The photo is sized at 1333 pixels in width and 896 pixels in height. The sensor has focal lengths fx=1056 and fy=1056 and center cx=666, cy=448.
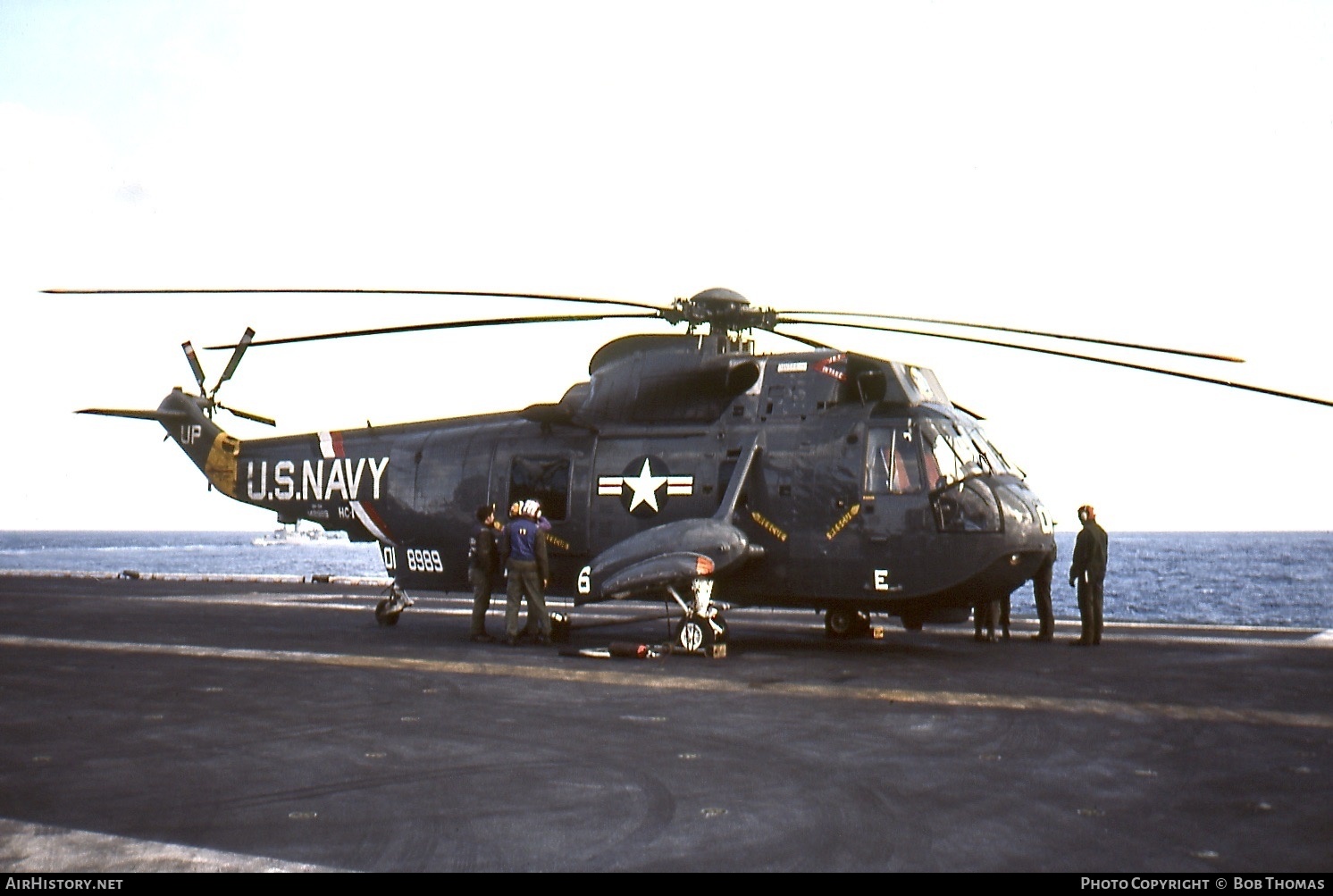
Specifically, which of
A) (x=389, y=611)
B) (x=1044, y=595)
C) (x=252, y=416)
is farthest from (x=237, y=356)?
(x=1044, y=595)

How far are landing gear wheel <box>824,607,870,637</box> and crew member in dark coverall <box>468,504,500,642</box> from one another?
5.30m

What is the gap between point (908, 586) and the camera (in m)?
14.0

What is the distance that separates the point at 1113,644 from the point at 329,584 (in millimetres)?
25301

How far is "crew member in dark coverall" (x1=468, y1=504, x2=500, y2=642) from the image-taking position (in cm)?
1623

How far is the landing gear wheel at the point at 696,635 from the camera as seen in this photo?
552 inches

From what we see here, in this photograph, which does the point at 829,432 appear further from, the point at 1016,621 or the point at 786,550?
the point at 1016,621

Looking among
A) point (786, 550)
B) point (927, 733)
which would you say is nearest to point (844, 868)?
point (927, 733)

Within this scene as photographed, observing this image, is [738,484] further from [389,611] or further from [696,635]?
[389,611]

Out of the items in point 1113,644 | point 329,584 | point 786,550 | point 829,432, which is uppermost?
point 829,432

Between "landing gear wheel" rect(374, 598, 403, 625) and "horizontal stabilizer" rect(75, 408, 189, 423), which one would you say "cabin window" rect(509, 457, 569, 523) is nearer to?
"landing gear wheel" rect(374, 598, 403, 625)

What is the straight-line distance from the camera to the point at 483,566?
53.3 feet

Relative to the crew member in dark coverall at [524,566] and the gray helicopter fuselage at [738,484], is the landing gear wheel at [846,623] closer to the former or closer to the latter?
the gray helicopter fuselage at [738,484]

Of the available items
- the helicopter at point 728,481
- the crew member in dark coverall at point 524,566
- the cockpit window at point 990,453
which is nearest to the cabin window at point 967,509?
the helicopter at point 728,481

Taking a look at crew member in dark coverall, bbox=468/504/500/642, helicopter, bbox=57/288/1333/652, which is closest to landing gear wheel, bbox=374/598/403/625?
helicopter, bbox=57/288/1333/652
